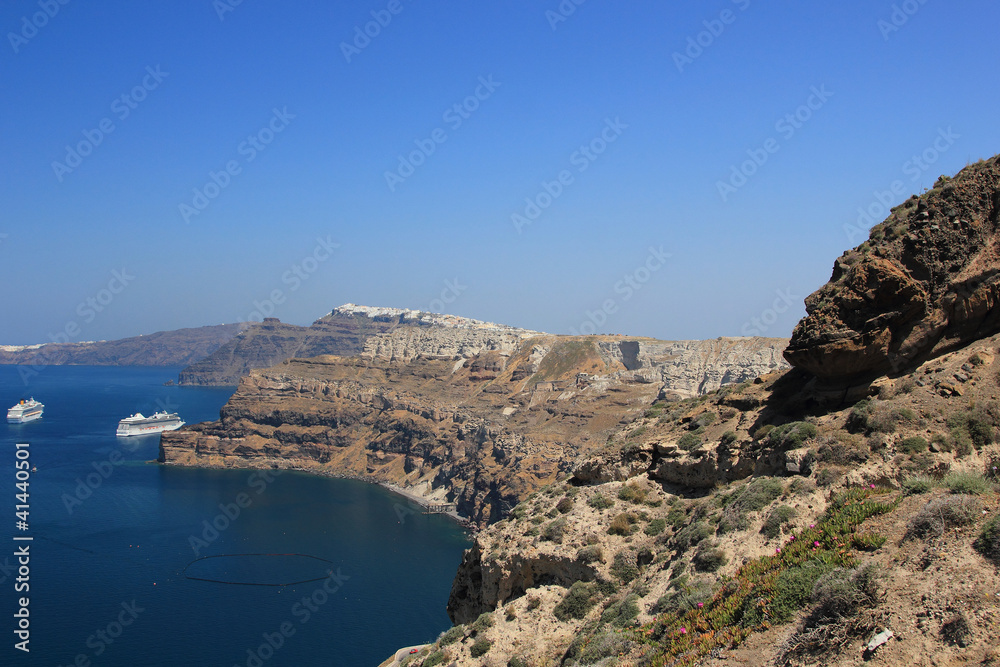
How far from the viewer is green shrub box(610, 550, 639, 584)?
18.1 m

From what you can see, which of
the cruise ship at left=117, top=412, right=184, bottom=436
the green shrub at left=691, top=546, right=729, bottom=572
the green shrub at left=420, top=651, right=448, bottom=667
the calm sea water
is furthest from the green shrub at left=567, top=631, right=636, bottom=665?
the cruise ship at left=117, top=412, right=184, bottom=436

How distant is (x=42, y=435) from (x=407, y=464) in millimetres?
91655

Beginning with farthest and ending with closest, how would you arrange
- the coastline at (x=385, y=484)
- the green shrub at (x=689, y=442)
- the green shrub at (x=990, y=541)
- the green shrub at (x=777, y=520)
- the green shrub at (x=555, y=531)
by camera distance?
the coastline at (x=385, y=484)
the green shrub at (x=689, y=442)
the green shrub at (x=555, y=531)
the green shrub at (x=777, y=520)
the green shrub at (x=990, y=541)

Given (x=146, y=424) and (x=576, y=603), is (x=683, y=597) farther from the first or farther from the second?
(x=146, y=424)

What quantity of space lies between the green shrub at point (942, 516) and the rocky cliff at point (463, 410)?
90052 millimetres

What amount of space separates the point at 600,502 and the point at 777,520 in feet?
25.3

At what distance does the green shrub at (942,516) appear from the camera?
10.1 metres

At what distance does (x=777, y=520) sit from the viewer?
14.0 metres

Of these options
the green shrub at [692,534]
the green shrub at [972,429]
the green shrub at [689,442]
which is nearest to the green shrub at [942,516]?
the green shrub at [972,429]

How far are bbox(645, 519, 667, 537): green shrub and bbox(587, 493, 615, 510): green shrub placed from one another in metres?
1.76

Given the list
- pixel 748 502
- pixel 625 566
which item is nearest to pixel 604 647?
pixel 748 502

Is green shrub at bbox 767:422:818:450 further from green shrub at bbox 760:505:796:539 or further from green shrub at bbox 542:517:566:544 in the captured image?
green shrub at bbox 542:517:566:544

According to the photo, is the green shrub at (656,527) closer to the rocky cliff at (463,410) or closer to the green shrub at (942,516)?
the green shrub at (942,516)

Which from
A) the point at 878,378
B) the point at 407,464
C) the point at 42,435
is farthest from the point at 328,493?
the point at 878,378
